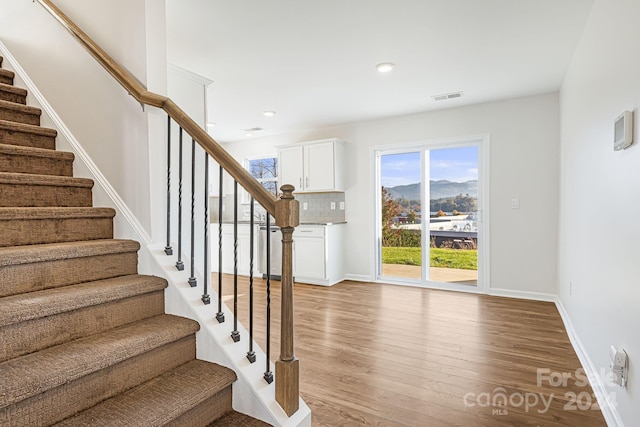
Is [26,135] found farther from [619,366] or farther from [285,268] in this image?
[619,366]

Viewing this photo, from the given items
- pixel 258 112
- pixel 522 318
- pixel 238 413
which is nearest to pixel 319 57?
pixel 258 112

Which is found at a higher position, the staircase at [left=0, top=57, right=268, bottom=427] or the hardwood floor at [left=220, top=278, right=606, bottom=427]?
the staircase at [left=0, top=57, right=268, bottom=427]

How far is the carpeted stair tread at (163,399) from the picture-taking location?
1228 mm

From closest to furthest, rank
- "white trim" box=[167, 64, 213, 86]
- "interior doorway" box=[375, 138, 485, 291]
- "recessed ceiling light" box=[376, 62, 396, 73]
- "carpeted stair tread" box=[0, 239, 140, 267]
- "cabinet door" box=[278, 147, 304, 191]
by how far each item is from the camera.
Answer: "carpeted stair tread" box=[0, 239, 140, 267] < "white trim" box=[167, 64, 213, 86] < "recessed ceiling light" box=[376, 62, 396, 73] < "interior doorway" box=[375, 138, 485, 291] < "cabinet door" box=[278, 147, 304, 191]

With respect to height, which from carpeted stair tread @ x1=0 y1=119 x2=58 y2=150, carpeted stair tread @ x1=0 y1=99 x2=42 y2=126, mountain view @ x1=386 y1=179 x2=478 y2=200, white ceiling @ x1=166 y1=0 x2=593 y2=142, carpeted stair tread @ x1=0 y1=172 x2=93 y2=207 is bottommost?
carpeted stair tread @ x1=0 y1=172 x2=93 y2=207

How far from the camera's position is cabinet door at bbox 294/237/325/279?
5.17 meters

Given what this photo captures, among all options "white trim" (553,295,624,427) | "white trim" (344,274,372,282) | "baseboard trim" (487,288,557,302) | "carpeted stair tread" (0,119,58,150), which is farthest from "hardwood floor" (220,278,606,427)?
"carpeted stair tread" (0,119,58,150)

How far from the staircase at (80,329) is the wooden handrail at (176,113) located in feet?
2.21

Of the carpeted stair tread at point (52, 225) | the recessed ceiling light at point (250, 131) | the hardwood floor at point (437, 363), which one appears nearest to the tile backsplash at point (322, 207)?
the recessed ceiling light at point (250, 131)

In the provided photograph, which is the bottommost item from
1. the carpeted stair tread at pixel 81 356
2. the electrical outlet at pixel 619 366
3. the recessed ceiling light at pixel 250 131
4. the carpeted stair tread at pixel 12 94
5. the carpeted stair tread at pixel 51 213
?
the electrical outlet at pixel 619 366

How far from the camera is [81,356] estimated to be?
4.27 feet

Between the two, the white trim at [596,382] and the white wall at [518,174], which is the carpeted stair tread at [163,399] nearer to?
the white trim at [596,382]

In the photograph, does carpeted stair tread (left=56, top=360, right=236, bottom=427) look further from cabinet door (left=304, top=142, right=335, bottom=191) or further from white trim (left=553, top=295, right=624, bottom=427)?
cabinet door (left=304, top=142, right=335, bottom=191)

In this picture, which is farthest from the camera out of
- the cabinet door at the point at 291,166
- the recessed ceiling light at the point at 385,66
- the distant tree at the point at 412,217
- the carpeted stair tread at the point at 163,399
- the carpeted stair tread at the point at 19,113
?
the cabinet door at the point at 291,166
